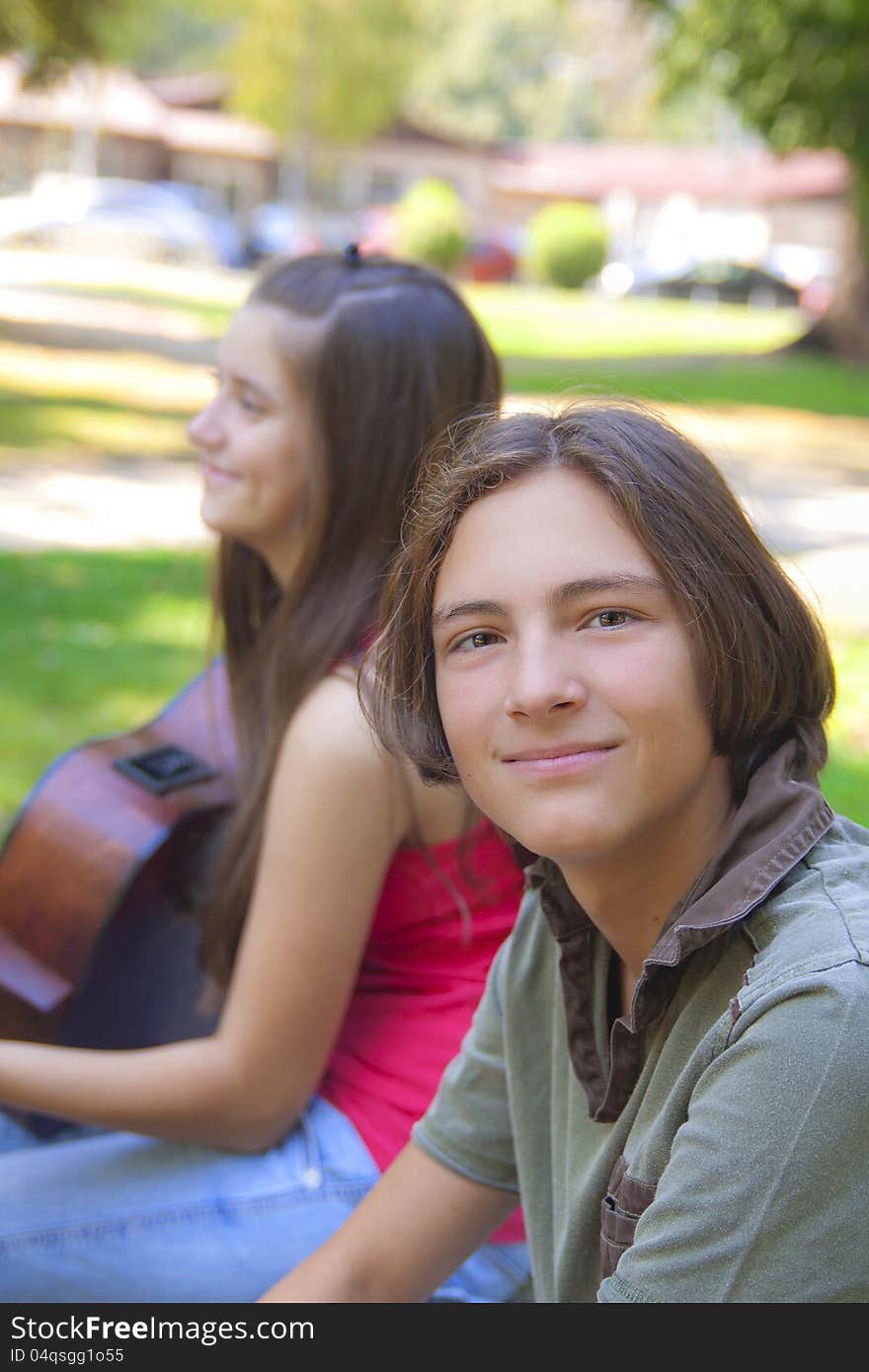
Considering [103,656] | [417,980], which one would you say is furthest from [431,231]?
[417,980]

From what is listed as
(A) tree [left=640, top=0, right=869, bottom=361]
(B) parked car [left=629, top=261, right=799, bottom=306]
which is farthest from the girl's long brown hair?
(B) parked car [left=629, top=261, right=799, bottom=306]

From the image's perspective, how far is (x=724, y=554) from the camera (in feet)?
4.88

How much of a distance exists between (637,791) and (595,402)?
1.44 ft

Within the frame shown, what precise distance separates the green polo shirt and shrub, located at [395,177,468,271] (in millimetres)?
30804

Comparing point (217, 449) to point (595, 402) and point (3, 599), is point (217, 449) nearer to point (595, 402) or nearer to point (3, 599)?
point (595, 402)

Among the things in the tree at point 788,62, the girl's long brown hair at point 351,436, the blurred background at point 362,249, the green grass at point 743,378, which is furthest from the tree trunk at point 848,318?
the girl's long brown hair at point 351,436

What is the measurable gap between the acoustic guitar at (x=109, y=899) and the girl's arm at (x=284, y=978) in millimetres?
257

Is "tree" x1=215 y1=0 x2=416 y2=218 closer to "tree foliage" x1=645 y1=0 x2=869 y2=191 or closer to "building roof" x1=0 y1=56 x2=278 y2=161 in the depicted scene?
"building roof" x1=0 y1=56 x2=278 y2=161

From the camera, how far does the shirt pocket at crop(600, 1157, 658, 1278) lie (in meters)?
1.43

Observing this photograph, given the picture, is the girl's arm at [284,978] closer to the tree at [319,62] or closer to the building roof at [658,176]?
the tree at [319,62]

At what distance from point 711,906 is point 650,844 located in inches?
4.8

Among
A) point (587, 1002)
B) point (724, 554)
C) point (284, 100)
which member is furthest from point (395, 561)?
point (284, 100)

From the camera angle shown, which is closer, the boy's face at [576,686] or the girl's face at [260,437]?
the boy's face at [576,686]

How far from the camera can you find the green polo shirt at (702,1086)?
1.23 metres
